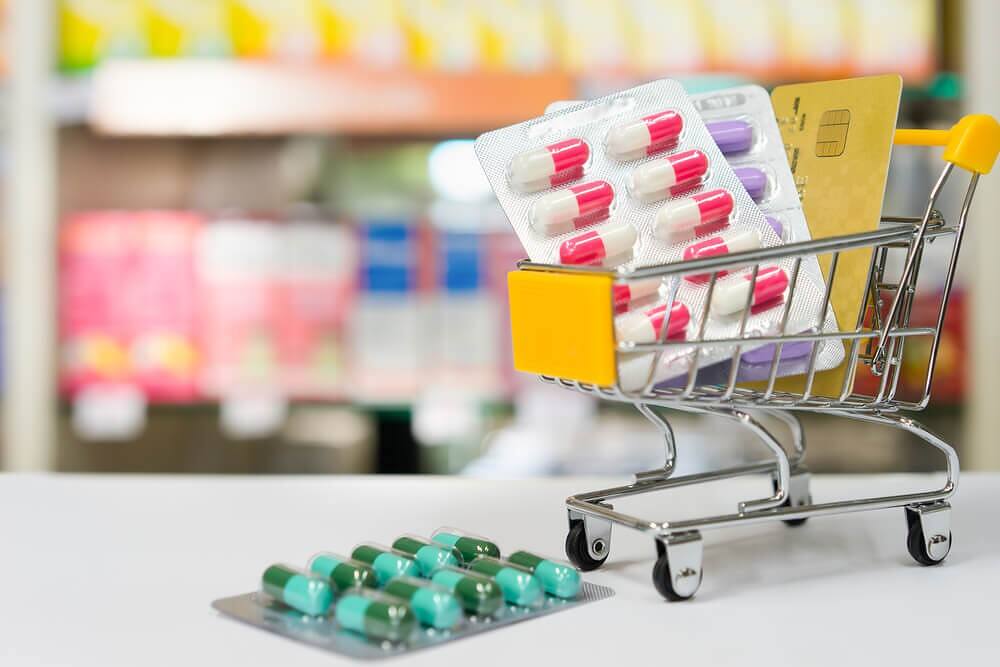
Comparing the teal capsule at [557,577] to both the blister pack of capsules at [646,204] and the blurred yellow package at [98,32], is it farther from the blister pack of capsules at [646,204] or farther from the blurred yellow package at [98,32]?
the blurred yellow package at [98,32]

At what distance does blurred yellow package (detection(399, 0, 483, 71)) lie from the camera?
2.05 m

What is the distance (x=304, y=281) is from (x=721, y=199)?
4.40 ft

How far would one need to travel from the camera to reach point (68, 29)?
2.08 meters

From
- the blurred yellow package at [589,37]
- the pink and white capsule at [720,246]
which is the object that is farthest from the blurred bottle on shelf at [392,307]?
the pink and white capsule at [720,246]

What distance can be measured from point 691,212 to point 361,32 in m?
1.41

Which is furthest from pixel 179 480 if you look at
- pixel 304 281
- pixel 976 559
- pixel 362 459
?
pixel 362 459

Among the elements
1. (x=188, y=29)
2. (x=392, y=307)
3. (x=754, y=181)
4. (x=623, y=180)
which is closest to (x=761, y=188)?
(x=754, y=181)

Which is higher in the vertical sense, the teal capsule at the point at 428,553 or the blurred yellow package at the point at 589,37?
the blurred yellow package at the point at 589,37

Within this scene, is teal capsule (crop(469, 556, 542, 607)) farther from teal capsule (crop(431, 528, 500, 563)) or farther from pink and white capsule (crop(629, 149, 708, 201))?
pink and white capsule (crop(629, 149, 708, 201))

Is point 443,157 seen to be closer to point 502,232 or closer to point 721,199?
point 502,232

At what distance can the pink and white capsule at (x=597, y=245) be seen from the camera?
752 millimetres

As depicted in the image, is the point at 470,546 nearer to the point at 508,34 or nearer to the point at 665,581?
the point at 665,581

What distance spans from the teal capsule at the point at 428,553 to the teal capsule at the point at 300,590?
0.07 metres

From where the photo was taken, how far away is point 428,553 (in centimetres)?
70
